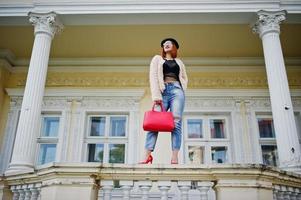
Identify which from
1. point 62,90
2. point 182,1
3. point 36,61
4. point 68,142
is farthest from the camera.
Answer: point 62,90

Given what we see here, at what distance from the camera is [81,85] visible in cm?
925

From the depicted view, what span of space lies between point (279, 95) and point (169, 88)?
293 cm

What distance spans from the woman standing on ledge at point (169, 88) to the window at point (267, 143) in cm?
518

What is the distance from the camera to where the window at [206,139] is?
8539mm

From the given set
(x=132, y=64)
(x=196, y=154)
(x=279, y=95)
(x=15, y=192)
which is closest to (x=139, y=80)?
(x=132, y=64)

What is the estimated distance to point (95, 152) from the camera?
877cm

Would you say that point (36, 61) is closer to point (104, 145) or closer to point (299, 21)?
point (104, 145)

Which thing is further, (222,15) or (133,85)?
(133,85)

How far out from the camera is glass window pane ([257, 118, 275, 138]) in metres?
8.73

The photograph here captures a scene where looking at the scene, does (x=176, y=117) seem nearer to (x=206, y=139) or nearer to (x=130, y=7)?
(x=130, y=7)

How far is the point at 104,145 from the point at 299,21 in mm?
5663

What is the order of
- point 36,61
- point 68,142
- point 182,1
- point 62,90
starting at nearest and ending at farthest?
point 36,61
point 182,1
point 68,142
point 62,90

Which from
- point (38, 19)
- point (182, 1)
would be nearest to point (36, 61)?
point (38, 19)

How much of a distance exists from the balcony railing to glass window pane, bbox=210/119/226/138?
18.2ft
